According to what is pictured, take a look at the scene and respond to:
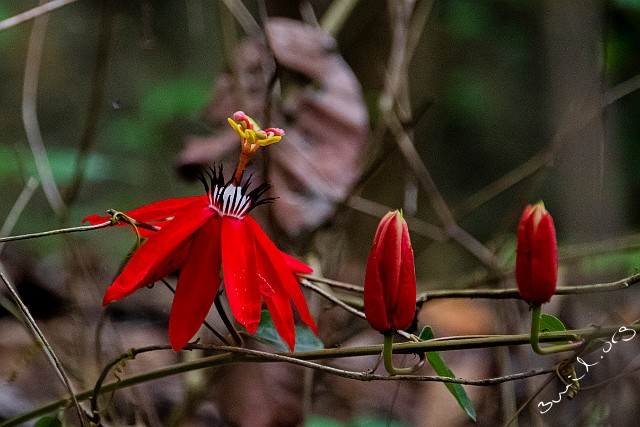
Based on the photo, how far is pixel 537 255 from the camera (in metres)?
0.56

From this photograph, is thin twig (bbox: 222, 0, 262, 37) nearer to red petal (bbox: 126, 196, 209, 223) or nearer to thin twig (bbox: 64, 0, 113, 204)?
thin twig (bbox: 64, 0, 113, 204)

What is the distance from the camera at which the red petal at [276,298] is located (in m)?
0.60

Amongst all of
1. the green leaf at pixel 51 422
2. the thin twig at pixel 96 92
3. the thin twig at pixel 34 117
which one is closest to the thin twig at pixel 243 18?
the thin twig at pixel 96 92

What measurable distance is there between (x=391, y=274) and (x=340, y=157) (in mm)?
973

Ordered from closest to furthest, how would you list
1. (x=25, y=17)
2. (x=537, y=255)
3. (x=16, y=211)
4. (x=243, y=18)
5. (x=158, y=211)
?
(x=537, y=255), (x=158, y=211), (x=25, y=17), (x=16, y=211), (x=243, y=18)

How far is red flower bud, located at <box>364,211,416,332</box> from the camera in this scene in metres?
0.56

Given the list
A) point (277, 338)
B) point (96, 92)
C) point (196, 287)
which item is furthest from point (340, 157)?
point (196, 287)

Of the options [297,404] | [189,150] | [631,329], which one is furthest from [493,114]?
[631,329]

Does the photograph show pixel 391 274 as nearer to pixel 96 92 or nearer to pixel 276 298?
pixel 276 298

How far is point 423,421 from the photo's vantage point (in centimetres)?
137

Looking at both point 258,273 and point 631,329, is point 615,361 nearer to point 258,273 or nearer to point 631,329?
point 631,329

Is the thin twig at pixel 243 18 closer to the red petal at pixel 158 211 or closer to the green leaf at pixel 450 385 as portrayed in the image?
the red petal at pixel 158 211

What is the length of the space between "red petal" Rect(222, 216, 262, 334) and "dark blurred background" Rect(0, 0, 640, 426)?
249 mm

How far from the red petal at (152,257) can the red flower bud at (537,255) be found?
24 cm
